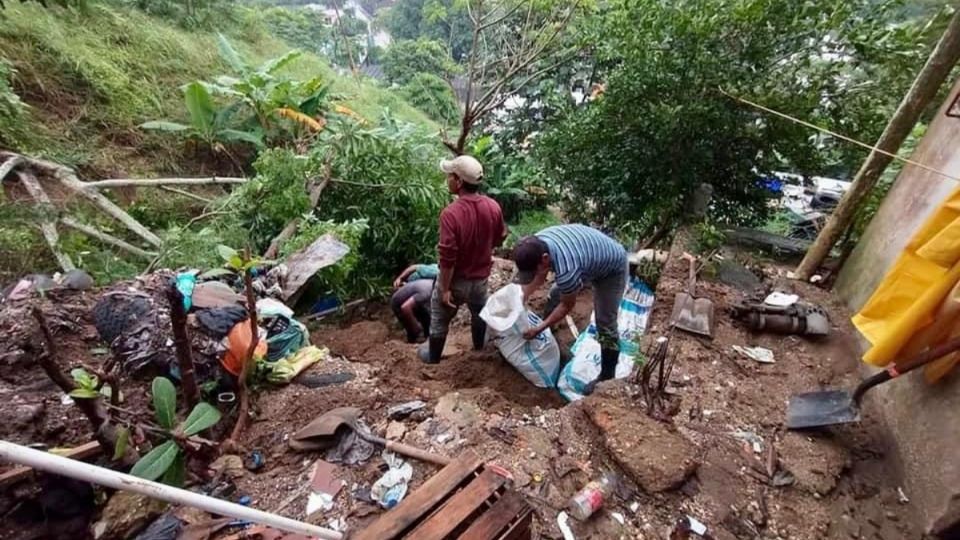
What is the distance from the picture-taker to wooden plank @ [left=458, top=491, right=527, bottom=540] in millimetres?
1749

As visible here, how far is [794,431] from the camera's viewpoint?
8.30ft

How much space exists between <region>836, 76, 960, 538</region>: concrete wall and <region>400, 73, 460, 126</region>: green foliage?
931 centimetres

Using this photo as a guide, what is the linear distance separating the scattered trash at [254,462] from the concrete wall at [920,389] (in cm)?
301

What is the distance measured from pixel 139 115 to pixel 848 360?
7.72 metres

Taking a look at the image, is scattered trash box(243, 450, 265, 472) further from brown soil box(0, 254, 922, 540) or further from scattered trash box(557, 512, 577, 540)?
scattered trash box(557, 512, 577, 540)

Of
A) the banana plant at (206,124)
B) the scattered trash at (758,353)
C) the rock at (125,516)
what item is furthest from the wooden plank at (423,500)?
the banana plant at (206,124)

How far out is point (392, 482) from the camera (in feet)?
6.76

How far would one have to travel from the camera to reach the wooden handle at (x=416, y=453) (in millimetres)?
2121

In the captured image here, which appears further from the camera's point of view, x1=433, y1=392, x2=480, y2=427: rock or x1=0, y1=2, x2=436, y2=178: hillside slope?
x1=0, y1=2, x2=436, y2=178: hillside slope

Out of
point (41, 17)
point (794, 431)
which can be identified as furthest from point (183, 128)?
point (794, 431)

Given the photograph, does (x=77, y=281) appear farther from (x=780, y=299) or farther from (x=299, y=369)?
(x=780, y=299)

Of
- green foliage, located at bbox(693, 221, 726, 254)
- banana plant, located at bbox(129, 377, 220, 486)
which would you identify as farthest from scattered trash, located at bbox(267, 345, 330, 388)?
green foliage, located at bbox(693, 221, 726, 254)


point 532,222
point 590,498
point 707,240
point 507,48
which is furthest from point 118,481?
point 532,222

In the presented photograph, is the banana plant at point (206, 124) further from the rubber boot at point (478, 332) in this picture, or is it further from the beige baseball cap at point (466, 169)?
the rubber boot at point (478, 332)
